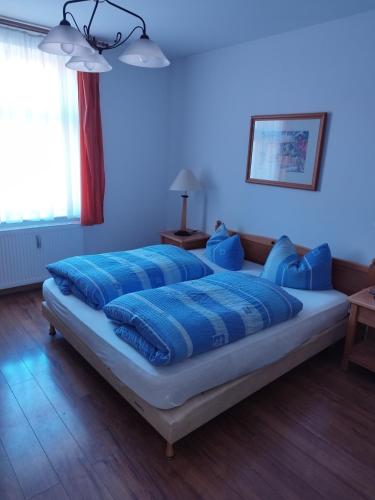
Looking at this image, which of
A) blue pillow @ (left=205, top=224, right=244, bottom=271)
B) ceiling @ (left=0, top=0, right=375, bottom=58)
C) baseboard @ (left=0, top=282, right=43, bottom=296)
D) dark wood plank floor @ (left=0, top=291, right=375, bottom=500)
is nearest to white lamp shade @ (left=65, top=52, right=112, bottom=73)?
ceiling @ (left=0, top=0, right=375, bottom=58)

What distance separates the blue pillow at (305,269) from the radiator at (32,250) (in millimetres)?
2166

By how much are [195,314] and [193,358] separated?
248 mm

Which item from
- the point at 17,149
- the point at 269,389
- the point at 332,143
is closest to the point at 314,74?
the point at 332,143

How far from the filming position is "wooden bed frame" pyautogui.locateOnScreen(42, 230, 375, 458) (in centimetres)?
172

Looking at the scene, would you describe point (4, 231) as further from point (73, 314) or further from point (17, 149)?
point (73, 314)

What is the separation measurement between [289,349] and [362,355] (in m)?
0.65

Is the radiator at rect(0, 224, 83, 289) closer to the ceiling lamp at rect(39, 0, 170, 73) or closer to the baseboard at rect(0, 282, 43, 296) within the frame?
the baseboard at rect(0, 282, 43, 296)

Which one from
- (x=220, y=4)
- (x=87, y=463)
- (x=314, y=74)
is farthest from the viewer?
(x=314, y=74)

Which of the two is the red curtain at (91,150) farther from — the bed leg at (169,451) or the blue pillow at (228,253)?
the bed leg at (169,451)

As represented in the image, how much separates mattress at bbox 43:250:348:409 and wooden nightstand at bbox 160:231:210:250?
4.66 feet

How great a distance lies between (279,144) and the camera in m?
3.17

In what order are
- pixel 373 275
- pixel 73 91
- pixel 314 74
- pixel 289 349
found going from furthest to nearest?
1. pixel 73 91
2. pixel 314 74
3. pixel 373 275
4. pixel 289 349

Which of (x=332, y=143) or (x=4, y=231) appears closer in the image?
(x=332, y=143)

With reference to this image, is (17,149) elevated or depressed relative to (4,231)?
elevated
